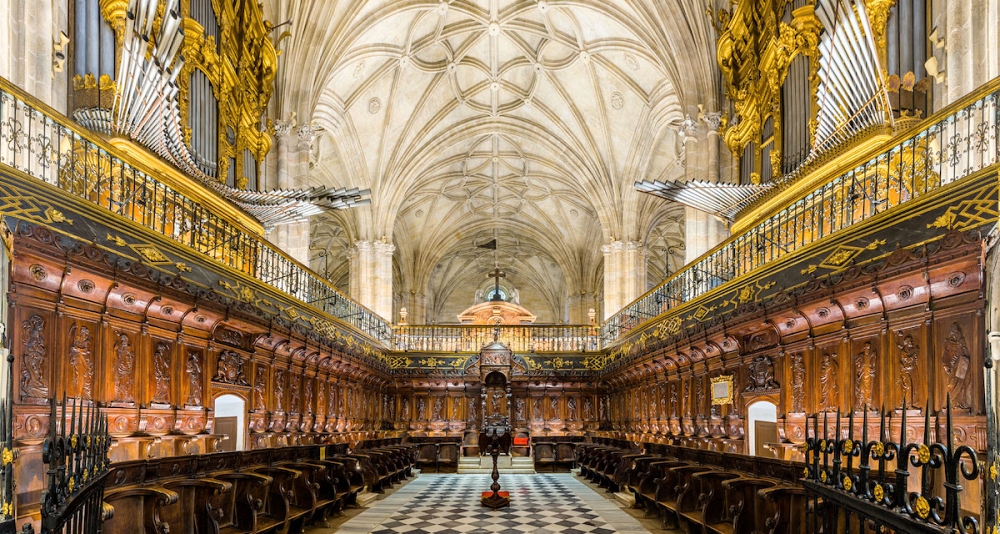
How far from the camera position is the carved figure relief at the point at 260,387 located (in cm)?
1126

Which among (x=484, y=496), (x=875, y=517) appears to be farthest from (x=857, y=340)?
(x=484, y=496)

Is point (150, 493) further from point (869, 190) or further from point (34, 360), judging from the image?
point (869, 190)

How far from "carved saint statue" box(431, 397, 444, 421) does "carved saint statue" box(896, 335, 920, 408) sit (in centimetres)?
1537

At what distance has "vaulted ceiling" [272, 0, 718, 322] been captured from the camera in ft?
59.1

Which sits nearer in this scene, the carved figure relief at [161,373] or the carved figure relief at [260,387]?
the carved figure relief at [161,373]

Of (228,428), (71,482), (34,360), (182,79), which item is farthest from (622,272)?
(71,482)

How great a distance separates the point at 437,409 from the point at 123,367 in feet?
45.0

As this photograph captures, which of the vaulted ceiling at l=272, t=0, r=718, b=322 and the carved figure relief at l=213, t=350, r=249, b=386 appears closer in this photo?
the carved figure relief at l=213, t=350, r=249, b=386

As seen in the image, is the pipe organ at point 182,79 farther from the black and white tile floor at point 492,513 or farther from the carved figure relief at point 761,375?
the carved figure relief at point 761,375

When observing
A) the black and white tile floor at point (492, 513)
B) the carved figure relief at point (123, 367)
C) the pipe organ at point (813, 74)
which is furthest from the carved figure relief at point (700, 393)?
the carved figure relief at point (123, 367)

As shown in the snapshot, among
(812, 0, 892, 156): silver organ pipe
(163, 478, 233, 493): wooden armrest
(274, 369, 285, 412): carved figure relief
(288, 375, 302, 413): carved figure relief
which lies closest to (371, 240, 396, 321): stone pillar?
(288, 375, 302, 413): carved figure relief

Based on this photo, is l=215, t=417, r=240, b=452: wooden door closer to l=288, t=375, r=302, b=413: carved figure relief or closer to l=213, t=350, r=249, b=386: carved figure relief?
l=213, t=350, r=249, b=386: carved figure relief

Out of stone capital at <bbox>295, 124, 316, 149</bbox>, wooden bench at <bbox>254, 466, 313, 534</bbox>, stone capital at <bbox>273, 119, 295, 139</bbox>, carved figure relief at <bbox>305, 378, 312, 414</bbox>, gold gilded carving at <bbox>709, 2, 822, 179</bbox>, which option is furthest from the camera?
stone capital at <bbox>295, 124, 316, 149</bbox>

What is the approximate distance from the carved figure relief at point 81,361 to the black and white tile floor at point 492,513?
3.32 m
